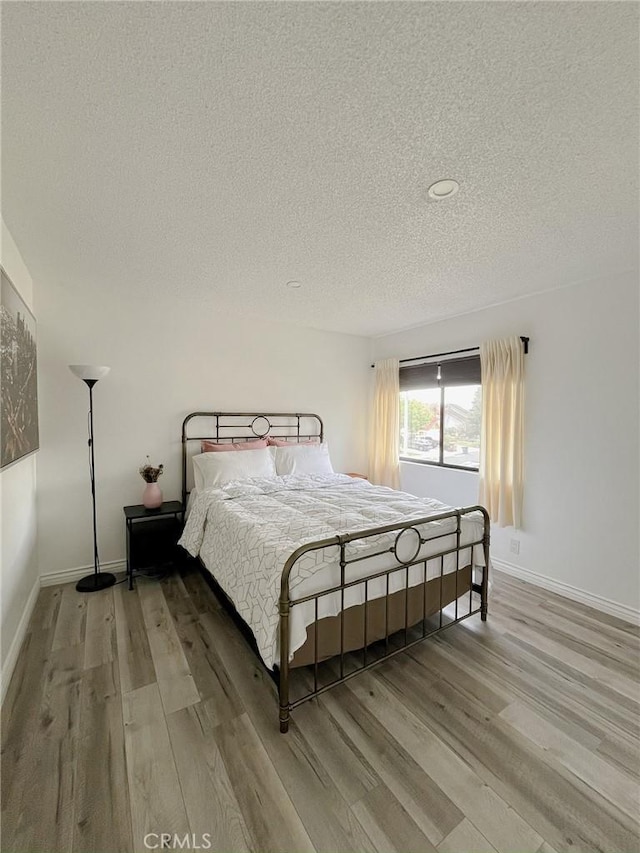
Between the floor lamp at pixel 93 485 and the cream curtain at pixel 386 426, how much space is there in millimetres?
3113

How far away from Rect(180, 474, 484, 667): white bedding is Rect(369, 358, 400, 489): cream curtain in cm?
135

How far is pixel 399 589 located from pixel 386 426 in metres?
2.77

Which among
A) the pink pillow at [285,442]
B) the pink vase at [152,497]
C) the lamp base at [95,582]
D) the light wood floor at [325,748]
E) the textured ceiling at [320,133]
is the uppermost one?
the textured ceiling at [320,133]

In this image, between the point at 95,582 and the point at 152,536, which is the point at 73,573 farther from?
the point at 152,536

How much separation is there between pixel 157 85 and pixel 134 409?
263 cm

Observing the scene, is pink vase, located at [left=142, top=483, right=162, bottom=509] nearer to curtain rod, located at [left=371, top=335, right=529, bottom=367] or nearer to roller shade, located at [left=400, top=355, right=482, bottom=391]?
roller shade, located at [left=400, top=355, right=482, bottom=391]

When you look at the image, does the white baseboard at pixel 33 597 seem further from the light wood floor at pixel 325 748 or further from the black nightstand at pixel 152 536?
the black nightstand at pixel 152 536

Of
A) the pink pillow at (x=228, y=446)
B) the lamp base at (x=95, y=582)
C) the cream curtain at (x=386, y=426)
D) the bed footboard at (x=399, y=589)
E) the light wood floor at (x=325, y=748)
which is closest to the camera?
the light wood floor at (x=325, y=748)

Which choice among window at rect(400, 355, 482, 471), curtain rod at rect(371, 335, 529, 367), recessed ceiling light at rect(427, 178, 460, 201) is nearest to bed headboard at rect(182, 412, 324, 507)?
window at rect(400, 355, 482, 471)

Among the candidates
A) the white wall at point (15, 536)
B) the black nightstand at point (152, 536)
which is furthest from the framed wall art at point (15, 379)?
the black nightstand at point (152, 536)

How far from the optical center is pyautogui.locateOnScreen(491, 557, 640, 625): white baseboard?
8.43 ft

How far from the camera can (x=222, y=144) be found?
1.45m

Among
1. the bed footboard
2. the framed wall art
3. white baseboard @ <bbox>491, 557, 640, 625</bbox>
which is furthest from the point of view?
white baseboard @ <bbox>491, 557, 640, 625</bbox>

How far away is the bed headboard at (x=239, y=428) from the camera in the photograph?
3.57m
